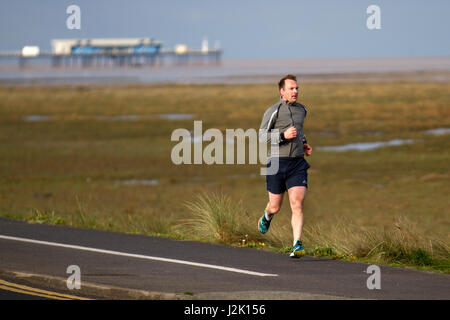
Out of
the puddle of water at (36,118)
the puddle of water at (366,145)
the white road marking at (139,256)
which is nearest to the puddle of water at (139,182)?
the puddle of water at (366,145)

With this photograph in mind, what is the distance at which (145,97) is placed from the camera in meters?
73.8

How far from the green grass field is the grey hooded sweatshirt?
1508 millimetres

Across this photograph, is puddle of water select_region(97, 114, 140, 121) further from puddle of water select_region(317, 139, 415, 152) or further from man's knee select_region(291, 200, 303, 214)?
man's knee select_region(291, 200, 303, 214)

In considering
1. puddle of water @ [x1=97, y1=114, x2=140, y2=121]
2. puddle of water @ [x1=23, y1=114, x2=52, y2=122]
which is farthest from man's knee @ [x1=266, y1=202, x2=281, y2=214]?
puddle of water @ [x1=23, y1=114, x2=52, y2=122]

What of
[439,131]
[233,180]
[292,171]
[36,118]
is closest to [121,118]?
[36,118]

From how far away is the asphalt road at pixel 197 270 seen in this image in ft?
28.6

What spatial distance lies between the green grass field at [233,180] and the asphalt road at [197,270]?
77cm

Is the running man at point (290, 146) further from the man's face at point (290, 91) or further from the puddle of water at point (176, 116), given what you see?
the puddle of water at point (176, 116)

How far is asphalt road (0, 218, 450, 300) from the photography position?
28.6 feet

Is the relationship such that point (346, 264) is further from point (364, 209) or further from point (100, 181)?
point (100, 181)

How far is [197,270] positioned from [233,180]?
18.6 m

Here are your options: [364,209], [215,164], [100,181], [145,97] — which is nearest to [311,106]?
[145,97]

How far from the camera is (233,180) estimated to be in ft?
93.8
